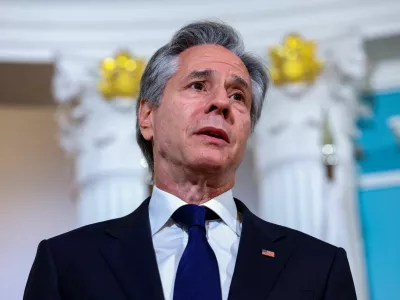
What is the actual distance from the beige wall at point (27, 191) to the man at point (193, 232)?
4242mm

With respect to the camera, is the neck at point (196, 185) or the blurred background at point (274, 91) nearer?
the neck at point (196, 185)

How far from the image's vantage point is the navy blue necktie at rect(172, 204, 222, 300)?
5.30 feet

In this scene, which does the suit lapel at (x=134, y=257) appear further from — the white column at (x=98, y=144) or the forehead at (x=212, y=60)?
the white column at (x=98, y=144)

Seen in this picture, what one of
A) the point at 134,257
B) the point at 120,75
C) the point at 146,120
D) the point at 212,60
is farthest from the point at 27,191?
the point at 134,257

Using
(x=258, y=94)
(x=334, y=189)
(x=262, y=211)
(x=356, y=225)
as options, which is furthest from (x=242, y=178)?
(x=258, y=94)

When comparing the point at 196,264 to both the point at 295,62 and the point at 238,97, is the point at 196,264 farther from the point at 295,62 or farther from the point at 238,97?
the point at 295,62

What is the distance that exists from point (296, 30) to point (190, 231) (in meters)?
3.74

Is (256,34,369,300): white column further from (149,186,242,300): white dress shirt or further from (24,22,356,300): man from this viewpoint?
(149,186,242,300): white dress shirt

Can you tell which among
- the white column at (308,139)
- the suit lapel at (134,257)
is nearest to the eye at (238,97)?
the suit lapel at (134,257)

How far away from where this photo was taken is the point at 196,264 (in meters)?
1.66

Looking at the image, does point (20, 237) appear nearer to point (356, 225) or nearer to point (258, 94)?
point (356, 225)

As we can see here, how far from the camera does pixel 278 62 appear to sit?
520cm

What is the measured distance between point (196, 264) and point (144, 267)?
10 cm

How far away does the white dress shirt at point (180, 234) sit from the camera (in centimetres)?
171
